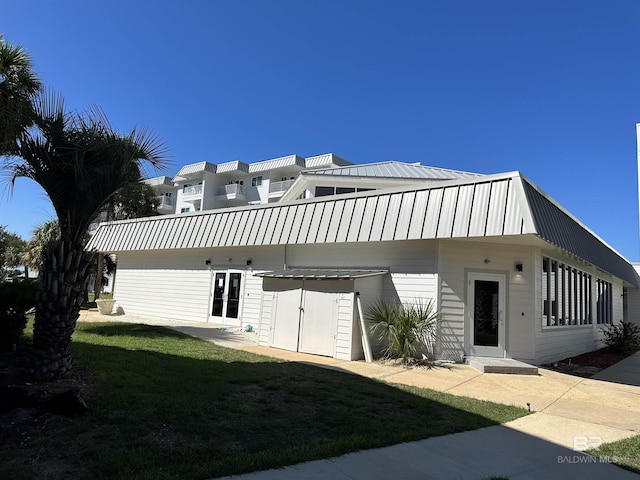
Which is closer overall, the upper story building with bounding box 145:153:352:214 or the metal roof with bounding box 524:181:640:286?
the metal roof with bounding box 524:181:640:286

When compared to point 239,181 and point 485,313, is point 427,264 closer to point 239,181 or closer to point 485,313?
point 485,313

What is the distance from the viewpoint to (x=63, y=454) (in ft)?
12.1

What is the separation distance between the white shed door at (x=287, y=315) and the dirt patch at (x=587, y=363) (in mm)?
6840

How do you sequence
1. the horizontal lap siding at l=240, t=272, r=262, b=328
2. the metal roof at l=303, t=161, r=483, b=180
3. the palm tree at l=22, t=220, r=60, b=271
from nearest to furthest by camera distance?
the horizontal lap siding at l=240, t=272, r=262, b=328 → the metal roof at l=303, t=161, r=483, b=180 → the palm tree at l=22, t=220, r=60, b=271

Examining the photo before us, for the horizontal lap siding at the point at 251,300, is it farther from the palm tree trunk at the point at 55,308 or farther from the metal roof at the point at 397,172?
the palm tree trunk at the point at 55,308

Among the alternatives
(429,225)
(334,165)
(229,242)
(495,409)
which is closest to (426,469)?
(495,409)

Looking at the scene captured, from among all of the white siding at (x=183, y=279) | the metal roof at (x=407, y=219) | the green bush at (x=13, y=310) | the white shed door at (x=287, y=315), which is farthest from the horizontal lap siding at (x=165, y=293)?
the green bush at (x=13, y=310)

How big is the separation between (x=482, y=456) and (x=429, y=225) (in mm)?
6512

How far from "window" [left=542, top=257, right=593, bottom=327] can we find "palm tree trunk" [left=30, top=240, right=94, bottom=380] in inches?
444

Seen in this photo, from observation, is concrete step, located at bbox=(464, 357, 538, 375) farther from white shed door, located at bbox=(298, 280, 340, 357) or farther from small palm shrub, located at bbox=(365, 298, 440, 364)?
white shed door, located at bbox=(298, 280, 340, 357)

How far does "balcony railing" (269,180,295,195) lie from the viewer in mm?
38503

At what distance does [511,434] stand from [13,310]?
26.3ft

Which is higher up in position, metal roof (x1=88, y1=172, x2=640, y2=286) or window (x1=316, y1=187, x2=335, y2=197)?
window (x1=316, y1=187, x2=335, y2=197)

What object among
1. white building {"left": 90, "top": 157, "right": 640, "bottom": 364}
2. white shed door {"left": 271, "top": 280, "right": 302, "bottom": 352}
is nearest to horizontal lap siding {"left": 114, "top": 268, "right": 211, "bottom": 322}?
white building {"left": 90, "top": 157, "right": 640, "bottom": 364}
